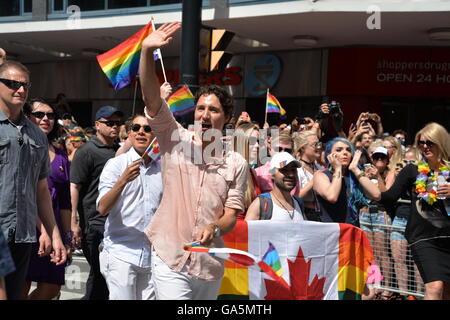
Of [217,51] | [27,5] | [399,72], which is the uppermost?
[27,5]

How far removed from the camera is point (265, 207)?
18.9 ft

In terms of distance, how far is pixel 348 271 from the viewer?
5902 mm

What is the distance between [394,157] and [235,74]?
1072cm

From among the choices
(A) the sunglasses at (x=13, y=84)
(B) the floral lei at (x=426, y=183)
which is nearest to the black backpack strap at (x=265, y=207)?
(B) the floral lei at (x=426, y=183)

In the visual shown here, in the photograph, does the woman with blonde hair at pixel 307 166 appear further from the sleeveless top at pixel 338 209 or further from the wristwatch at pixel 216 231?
the wristwatch at pixel 216 231

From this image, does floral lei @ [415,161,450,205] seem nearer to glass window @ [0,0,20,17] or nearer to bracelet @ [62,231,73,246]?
bracelet @ [62,231,73,246]

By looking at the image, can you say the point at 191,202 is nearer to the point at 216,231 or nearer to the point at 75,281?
the point at 216,231

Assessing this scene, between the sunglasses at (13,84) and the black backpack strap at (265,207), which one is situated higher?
the sunglasses at (13,84)

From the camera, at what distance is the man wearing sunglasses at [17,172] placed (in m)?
4.15

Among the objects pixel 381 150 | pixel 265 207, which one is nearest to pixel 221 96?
pixel 265 207

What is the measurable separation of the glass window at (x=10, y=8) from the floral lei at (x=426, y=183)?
630 inches

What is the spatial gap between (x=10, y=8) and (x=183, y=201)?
57.5 feet

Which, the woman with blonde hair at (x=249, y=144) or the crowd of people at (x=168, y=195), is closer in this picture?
the crowd of people at (x=168, y=195)
